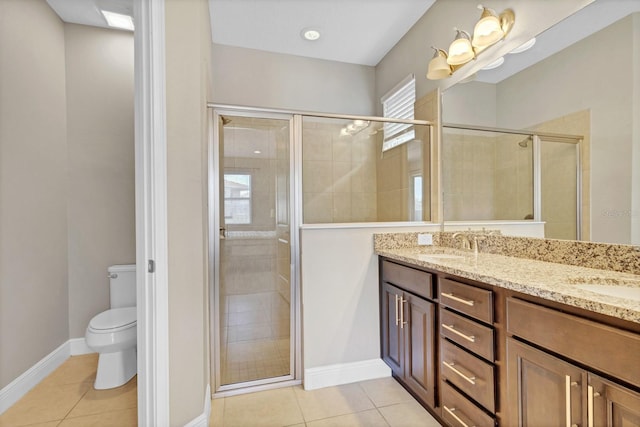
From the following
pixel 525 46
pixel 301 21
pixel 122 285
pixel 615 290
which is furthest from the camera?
pixel 301 21

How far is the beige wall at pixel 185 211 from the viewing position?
1372 mm

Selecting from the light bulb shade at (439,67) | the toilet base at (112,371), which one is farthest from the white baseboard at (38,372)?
the light bulb shade at (439,67)

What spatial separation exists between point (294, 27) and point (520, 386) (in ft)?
9.32

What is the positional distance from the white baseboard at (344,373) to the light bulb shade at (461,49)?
7.08 feet

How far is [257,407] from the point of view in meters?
1.78

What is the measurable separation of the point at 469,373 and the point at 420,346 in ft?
1.16

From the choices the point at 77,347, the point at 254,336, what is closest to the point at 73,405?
the point at 77,347

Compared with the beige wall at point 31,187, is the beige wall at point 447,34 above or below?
above

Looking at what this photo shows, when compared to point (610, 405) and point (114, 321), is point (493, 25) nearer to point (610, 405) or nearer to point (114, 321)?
point (610, 405)

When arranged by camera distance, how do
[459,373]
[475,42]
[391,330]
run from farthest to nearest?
[391,330], [475,42], [459,373]

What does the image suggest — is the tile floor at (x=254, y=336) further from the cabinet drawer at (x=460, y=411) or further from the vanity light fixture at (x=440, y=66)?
the vanity light fixture at (x=440, y=66)

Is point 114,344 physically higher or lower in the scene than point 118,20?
lower

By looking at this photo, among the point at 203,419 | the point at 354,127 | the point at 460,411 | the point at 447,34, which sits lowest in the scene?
the point at 203,419

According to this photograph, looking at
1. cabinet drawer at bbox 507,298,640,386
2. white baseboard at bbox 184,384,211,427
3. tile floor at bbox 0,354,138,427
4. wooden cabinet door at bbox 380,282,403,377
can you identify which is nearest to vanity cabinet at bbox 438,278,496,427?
cabinet drawer at bbox 507,298,640,386
